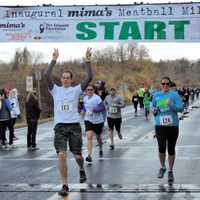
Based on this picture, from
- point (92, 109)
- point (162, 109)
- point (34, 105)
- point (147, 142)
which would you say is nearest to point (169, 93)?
point (162, 109)

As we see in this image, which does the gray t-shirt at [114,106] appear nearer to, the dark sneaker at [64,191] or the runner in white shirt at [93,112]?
the runner in white shirt at [93,112]

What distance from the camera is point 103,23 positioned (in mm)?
16797

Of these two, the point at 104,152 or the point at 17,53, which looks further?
the point at 17,53

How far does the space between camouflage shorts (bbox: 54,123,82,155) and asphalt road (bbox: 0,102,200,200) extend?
2.36 ft

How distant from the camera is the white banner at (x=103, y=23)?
16422mm

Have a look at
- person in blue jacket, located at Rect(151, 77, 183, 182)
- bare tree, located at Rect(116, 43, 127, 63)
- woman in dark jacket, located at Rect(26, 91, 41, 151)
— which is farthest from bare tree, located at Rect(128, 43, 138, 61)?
person in blue jacket, located at Rect(151, 77, 183, 182)

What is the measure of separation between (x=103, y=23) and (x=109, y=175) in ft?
20.1

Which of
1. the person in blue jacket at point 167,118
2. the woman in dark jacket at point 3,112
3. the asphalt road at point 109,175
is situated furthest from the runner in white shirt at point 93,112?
the woman in dark jacket at point 3,112

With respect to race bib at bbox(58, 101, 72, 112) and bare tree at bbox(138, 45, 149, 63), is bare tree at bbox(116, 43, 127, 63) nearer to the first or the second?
bare tree at bbox(138, 45, 149, 63)

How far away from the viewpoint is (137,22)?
1658cm

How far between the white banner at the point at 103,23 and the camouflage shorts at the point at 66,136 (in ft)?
23.6

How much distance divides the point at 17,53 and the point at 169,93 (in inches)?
3042

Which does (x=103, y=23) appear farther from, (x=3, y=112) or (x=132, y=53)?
(x=132, y=53)

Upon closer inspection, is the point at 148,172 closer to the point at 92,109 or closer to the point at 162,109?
the point at 162,109
